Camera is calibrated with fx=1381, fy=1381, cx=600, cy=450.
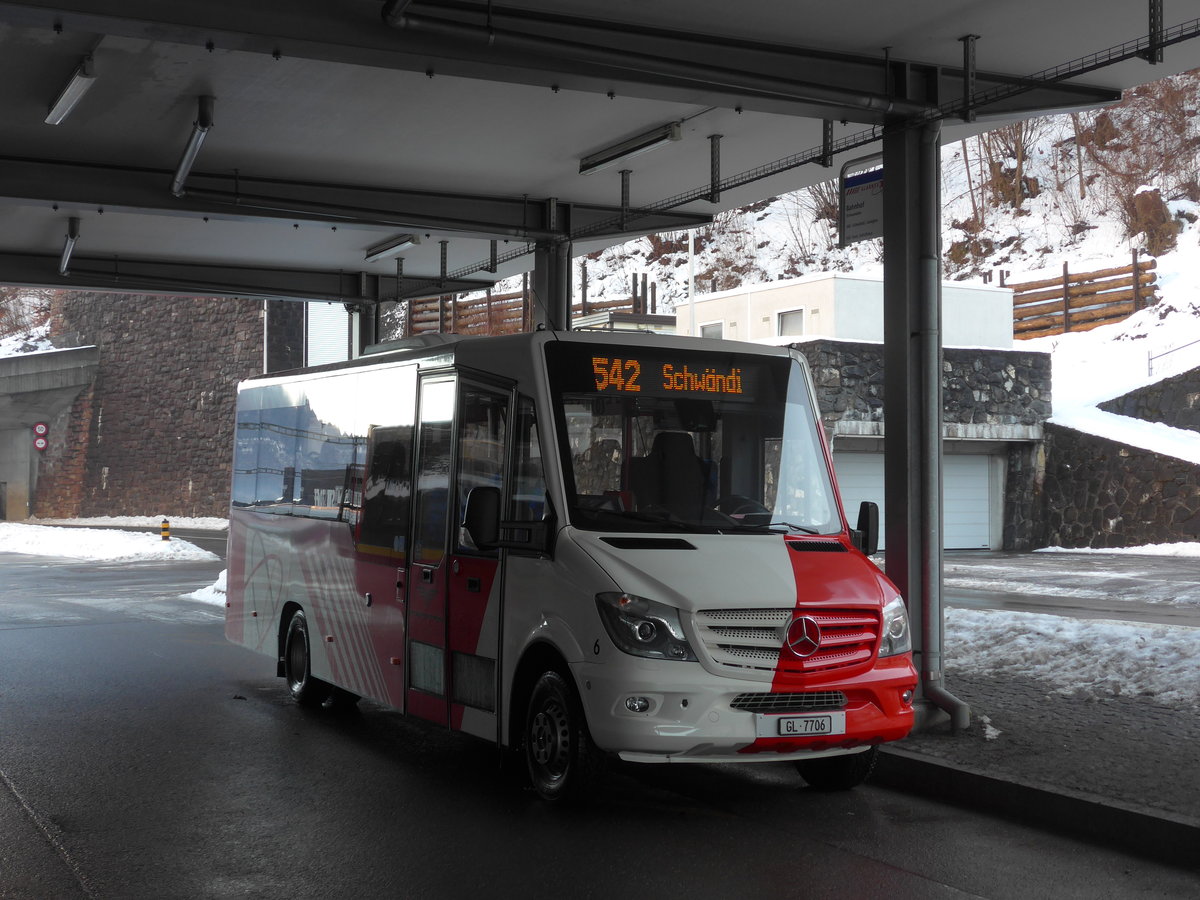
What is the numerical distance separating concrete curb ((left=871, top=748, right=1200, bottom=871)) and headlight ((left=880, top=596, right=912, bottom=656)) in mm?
860

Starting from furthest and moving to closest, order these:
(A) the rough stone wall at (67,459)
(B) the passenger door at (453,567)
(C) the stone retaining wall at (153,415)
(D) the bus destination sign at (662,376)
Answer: (A) the rough stone wall at (67,459)
(C) the stone retaining wall at (153,415)
(B) the passenger door at (453,567)
(D) the bus destination sign at (662,376)

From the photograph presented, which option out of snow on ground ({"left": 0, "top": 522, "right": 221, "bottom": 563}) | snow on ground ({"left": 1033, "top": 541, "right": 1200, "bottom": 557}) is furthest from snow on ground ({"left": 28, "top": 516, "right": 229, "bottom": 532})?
snow on ground ({"left": 1033, "top": 541, "right": 1200, "bottom": 557})

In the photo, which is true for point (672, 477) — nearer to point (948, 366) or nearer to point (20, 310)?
point (948, 366)

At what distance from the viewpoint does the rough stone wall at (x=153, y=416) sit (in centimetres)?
5394

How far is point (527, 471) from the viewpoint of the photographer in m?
8.19

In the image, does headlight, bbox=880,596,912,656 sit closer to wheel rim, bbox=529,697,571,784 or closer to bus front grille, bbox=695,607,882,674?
bus front grille, bbox=695,607,882,674

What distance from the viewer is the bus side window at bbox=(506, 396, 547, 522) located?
26.4 ft

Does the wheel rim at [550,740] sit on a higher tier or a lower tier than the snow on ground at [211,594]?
higher

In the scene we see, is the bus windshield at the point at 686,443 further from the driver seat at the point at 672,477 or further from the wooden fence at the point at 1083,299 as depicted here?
the wooden fence at the point at 1083,299

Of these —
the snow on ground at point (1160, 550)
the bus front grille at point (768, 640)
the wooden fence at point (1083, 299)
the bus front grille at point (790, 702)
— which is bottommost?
the snow on ground at point (1160, 550)

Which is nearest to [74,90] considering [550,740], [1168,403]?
[550,740]

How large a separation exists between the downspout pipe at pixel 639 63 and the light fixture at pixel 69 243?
9552mm

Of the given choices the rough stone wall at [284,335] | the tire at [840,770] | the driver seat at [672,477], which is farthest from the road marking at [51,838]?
the rough stone wall at [284,335]

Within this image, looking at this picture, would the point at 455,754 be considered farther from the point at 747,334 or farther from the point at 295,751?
the point at 747,334
